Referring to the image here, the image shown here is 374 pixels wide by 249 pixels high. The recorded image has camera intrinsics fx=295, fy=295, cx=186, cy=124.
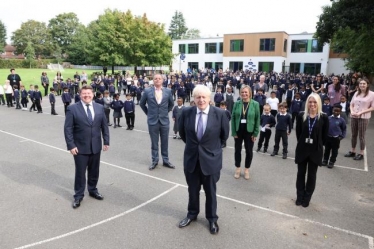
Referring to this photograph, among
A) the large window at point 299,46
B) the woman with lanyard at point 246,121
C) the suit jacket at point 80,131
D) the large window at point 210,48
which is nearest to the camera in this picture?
the suit jacket at point 80,131

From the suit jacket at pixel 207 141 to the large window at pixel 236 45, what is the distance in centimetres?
4626

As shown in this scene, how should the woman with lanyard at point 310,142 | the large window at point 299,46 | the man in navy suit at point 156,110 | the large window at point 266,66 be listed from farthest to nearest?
the large window at point 299,46 < the large window at point 266,66 < the man in navy suit at point 156,110 < the woman with lanyard at point 310,142

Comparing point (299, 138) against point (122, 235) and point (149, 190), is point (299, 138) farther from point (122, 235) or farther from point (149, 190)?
point (122, 235)

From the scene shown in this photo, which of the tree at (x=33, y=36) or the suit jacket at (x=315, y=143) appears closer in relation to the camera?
the suit jacket at (x=315, y=143)

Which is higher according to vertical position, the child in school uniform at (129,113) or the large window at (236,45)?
the large window at (236,45)

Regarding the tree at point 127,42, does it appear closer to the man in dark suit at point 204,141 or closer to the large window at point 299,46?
the large window at point 299,46

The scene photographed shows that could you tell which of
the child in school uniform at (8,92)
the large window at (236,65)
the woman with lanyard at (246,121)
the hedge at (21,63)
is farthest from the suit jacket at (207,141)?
the hedge at (21,63)

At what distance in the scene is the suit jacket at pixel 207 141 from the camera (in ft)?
13.5

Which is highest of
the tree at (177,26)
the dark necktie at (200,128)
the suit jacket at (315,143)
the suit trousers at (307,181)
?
the tree at (177,26)

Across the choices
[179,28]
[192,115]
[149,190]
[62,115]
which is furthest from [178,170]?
[179,28]

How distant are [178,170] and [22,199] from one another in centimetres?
326

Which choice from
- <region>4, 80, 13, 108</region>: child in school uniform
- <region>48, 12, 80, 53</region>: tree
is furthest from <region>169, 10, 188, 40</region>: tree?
<region>4, 80, 13, 108</region>: child in school uniform

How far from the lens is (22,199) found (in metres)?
5.45

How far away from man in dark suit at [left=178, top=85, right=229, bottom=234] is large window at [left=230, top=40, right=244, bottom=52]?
4627 cm
